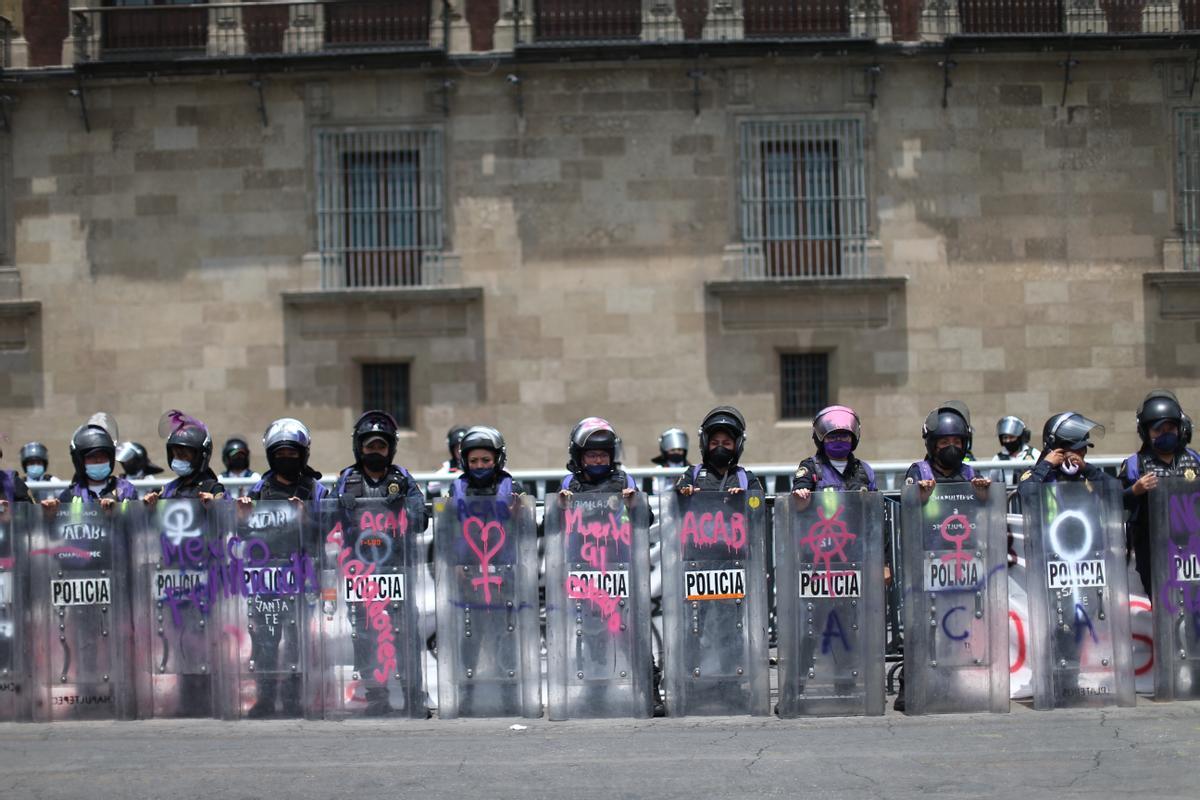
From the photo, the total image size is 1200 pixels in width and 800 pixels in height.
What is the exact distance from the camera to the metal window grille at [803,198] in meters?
22.4

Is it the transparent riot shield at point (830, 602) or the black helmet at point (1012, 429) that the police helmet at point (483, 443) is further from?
the black helmet at point (1012, 429)

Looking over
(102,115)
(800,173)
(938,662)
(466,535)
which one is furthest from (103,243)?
(938,662)

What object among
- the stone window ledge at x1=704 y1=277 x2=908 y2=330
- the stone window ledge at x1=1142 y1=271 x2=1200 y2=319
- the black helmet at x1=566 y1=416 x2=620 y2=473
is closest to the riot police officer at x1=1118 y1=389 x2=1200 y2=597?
the black helmet at x1=566 y1=416 x2=620 y2=473

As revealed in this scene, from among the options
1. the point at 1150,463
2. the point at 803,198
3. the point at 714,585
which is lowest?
the point at 714,585

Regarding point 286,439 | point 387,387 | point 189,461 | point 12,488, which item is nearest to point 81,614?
point 12,488

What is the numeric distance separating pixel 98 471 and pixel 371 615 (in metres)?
2.52

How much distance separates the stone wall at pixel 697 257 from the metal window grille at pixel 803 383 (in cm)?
29

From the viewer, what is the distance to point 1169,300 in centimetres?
2258

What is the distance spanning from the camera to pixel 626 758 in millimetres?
9266

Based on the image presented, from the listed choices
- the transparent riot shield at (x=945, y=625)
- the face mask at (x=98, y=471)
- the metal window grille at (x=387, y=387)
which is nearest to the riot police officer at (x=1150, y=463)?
the transparent riot shield at (x=945, y=625)

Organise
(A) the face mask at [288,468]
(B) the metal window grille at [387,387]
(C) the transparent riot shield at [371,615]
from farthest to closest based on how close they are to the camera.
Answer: (B) the metal window grille at [387,387]
(A) the face mask at [288,468]
(C) the transparent riot shield at [371,615]

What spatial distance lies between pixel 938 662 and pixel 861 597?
0.63 meters

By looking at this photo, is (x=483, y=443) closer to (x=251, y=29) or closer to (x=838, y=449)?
(x=838, y=449)

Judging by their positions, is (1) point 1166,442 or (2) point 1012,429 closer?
(1) point 1166,442
